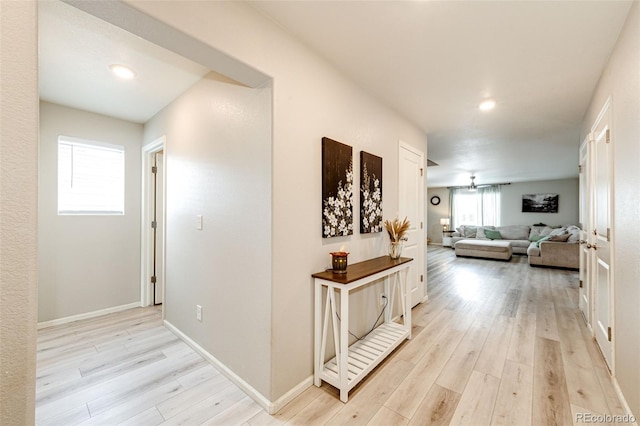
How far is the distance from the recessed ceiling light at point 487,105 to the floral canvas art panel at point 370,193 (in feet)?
A: 4.23

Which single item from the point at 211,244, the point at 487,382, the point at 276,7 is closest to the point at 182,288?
the point at 211,244

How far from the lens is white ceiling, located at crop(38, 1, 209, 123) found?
1654mm

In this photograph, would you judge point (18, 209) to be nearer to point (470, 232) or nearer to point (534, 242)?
point (534, 242)

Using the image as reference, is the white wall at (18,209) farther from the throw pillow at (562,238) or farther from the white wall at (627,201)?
the throw pillow at (562,238)

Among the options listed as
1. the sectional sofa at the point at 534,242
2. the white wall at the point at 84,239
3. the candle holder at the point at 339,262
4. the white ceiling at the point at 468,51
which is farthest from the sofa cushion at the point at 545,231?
the white wall at the point at 84,239

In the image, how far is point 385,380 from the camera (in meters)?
1.92

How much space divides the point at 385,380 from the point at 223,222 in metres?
1.69

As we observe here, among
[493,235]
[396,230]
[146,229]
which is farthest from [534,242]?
[146,229]

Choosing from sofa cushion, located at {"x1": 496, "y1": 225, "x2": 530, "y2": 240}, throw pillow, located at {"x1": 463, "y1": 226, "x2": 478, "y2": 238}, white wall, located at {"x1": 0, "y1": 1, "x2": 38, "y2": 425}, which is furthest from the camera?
throw pillow, located at {"x1": 463, "y1": 226, "x2": 478, "y2": 238}

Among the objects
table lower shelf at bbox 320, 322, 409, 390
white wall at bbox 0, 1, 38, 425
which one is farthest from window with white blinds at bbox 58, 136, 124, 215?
table lower shelf at bbox 320, 322, 409, 390

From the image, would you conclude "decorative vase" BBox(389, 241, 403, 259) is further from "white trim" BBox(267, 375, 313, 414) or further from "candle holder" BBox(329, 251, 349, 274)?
"white trim" BBox(267, 375, 313, 414)

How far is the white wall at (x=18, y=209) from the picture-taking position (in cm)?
76

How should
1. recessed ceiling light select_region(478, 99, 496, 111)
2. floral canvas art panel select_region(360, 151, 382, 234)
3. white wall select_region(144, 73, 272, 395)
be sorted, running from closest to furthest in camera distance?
white wall select_region(144, 73, 272, 395) < floral canvas art panel select_region(360, 151, 382, 234) < recessed ceiling light select_region(478, 99, 496, 111)

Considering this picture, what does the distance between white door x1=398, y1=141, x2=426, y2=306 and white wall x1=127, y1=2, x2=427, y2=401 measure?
4.07 ft
